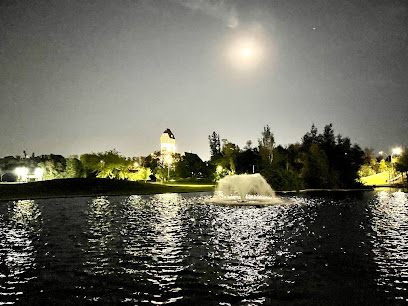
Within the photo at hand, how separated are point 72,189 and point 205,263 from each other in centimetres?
5686

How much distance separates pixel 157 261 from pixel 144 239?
5.26m

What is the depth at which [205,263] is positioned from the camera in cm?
1459

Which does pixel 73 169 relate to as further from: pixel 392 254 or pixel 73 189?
pixel 392 254

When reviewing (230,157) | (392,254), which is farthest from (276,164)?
(392,254)

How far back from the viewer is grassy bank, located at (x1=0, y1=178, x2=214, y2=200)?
190ft

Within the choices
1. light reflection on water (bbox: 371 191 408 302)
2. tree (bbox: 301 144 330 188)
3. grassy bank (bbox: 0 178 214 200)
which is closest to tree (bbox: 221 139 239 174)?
tree (bbox: 301 144 330 188)

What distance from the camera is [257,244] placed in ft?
60.1

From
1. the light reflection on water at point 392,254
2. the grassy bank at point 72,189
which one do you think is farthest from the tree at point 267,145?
the light reflection on water at point 392,254

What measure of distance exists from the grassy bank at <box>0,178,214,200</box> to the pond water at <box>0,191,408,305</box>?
1445 inches

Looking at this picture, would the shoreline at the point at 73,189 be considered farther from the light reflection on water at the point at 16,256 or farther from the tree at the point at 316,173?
the tree at the point at 316,173

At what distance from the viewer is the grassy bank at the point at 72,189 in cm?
5797

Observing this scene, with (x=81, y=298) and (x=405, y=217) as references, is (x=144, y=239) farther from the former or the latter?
(x=405, y=217)

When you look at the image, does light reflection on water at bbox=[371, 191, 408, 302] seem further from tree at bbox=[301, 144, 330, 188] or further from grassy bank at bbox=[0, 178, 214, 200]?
tree at bbox=[301, 144, 330, 188]

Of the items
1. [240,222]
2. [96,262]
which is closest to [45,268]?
[96,262]
